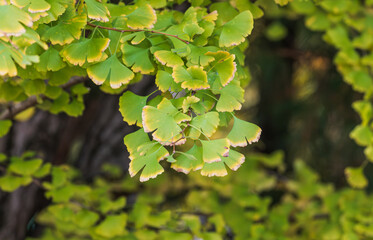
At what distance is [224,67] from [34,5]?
267 mm

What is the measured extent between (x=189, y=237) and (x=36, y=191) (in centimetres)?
63

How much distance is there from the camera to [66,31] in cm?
59

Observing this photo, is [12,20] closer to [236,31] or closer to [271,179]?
[236,31]

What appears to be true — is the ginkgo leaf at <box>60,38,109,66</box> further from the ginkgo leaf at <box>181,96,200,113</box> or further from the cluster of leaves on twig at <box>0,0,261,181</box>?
the ginkgo leaf at <box>181,96,200,113</box>

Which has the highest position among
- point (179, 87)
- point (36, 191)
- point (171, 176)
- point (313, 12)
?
point (179, 87)

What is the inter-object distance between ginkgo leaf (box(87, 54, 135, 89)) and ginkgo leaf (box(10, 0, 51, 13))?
0.11 m

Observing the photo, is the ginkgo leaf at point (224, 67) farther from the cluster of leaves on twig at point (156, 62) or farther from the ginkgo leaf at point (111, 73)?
the ginkgo leaf at point (111, 73)

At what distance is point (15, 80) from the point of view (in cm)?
84

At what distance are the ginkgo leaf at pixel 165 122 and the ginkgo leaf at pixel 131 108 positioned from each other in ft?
0.19

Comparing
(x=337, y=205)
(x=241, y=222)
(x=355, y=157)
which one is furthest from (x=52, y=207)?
(x=355, y=157)

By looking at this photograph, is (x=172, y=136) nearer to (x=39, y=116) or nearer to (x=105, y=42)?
(x=105, y=42)

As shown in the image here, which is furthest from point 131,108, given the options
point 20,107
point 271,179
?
point 271,179

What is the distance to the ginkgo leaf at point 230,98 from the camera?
0.56 m

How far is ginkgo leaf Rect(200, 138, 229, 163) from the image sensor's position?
0.52 meters
